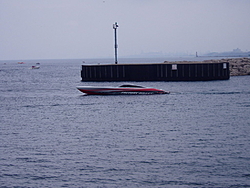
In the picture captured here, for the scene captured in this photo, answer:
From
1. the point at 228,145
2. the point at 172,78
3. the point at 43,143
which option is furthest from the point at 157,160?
the point at 172,78

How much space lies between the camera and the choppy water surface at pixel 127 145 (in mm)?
20562

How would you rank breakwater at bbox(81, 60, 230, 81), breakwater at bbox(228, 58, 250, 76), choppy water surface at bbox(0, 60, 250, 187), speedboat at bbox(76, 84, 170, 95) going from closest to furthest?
choppy water surface at bbox(0, 60, 250, 187) < speedboat at bbox(76, 84, 170, 95) < breakwater at bbox(81, 60, 230, 81) < breakwater at bbox(228, 58, 250, 76)

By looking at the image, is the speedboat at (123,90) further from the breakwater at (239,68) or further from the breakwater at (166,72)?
the breakwater at (239,68)

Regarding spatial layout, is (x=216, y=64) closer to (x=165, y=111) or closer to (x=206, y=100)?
(x=206, y=100)

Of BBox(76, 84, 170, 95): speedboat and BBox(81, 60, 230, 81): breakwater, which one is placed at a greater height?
BBox(81, 60, 230, 81): breakwater

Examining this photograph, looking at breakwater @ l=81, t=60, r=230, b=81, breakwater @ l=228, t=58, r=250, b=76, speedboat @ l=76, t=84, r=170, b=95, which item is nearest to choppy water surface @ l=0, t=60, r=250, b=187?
speedboat @ l=76, t=84, r=170, b=95

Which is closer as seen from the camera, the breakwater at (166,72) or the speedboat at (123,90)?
the speedboat at (123,90)

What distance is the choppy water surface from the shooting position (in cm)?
2056

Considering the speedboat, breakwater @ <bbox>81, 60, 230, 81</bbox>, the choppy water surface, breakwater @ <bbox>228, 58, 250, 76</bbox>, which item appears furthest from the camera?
breakwater @ <bbox>228, 58, 250, 76</bbox>

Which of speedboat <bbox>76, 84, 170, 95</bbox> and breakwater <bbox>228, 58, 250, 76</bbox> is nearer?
speedboat <bbox>76, 84, 170, 95</bbox>

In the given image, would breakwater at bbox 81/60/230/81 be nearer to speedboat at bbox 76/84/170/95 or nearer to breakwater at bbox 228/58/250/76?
breakwater at bbox 228/58/250/76

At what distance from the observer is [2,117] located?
4166cm

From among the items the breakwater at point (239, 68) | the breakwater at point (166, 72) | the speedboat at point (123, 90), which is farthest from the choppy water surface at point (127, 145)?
the breakwater at point (239, 68)

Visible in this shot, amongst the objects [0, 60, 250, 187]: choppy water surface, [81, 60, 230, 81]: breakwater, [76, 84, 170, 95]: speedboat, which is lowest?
[0, 60, 250, 187]: choppy water surface
